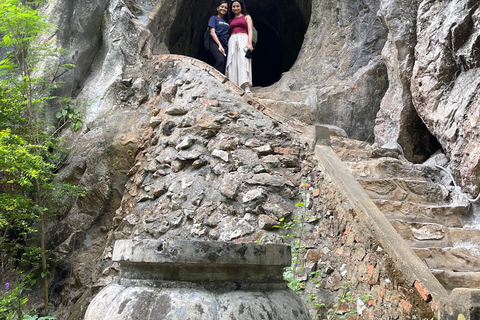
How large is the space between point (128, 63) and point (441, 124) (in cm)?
521

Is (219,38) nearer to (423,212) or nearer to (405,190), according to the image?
(405,190)

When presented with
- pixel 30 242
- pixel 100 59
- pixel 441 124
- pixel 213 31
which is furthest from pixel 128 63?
pixel 441 124

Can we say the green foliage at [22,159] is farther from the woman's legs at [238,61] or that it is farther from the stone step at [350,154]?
the stone step at [350,154]

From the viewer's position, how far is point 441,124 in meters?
5.66

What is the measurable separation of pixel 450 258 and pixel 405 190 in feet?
3.28

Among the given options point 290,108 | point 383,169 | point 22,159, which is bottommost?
point 383,169

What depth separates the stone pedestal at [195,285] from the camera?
1.86 m

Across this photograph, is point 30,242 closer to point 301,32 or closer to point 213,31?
point 213,31

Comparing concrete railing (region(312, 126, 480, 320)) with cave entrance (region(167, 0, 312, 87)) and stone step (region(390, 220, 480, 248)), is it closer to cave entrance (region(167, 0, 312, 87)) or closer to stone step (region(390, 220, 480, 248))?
stone step (region(390, 220, 480, 248))

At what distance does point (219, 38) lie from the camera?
26.3 feet

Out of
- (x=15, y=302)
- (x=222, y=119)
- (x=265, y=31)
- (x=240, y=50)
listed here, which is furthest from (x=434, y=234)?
(x=265, y=31)

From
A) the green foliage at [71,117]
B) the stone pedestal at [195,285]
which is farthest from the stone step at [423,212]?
the green foliage at [71,117]

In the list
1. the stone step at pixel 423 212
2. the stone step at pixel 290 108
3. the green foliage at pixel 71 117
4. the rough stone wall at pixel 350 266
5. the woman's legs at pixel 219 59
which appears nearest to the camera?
the rough stone wall at pixel 350 266

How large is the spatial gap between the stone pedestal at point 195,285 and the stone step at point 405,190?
278cm
